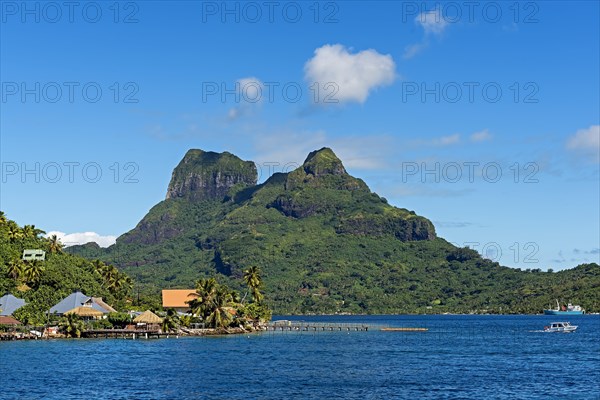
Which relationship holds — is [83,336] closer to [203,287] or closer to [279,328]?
[203,287]

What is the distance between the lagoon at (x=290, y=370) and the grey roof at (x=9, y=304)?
45.6 feet

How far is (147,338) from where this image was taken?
5664 inches

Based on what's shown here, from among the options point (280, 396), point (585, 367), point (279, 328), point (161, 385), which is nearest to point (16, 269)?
point (279, 328)

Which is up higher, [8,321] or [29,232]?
[29,232]

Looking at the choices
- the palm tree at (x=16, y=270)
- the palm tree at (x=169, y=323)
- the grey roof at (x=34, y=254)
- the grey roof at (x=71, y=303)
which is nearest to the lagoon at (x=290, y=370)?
the palm tree at (x=169, y=323)

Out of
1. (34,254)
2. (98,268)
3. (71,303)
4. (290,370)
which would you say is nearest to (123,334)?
(71,303)

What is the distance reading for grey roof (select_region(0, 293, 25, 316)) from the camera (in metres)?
138

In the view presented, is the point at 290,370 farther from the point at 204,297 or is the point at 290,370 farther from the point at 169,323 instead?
the point at 204,297

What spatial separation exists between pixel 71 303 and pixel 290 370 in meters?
70.6

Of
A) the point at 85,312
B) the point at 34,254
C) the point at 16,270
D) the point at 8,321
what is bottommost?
the point at 8,321

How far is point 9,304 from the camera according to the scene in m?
140

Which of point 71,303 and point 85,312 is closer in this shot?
point 85,312

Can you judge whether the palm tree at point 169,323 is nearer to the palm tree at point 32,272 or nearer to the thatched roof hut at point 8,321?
the thatched roof hut at point 8,321

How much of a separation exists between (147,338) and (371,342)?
44410 mm
